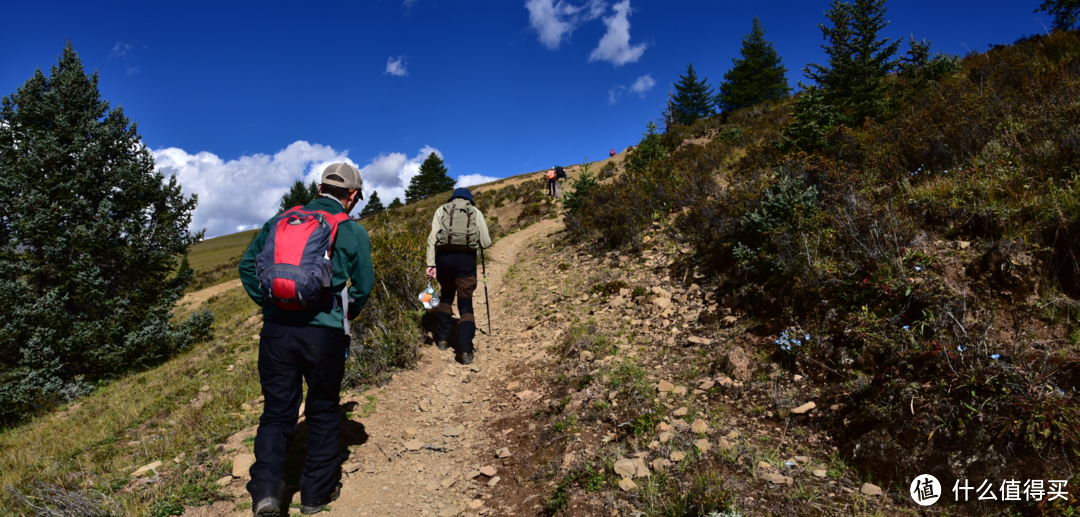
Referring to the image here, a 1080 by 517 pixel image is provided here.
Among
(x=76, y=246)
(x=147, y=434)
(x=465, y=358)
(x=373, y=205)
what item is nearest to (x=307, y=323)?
(x=465, y=358)

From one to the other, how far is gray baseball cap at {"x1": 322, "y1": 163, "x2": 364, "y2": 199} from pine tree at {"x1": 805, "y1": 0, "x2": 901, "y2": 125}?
11.8 metres

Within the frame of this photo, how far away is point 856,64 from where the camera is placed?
12758 mm

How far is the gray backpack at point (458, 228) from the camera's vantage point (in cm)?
603

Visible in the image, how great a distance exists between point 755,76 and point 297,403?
3139 cm

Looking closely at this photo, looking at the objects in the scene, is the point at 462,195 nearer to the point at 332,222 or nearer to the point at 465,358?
the point at 465,358

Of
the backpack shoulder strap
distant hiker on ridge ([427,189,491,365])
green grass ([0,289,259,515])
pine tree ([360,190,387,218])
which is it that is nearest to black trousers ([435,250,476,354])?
distant hiker on ridge ([427,189,491,365])

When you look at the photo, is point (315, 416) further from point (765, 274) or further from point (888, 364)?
point (765, 274)

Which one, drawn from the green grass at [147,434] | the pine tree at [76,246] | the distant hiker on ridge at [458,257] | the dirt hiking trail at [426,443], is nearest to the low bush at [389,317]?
the dirt hiking trail at [426,443]

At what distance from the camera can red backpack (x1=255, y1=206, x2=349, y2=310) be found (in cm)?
280

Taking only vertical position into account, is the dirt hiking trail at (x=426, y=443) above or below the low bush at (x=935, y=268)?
below

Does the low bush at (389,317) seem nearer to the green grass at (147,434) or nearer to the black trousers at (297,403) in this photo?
the green grass at (147,434)

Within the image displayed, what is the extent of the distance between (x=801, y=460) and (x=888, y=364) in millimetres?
1181

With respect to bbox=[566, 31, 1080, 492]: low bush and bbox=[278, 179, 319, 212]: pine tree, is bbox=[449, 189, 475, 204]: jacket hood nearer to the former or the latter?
bbox=[566, 31, 1080, 492]: low bush

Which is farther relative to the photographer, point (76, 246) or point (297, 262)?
point (76, 246)
